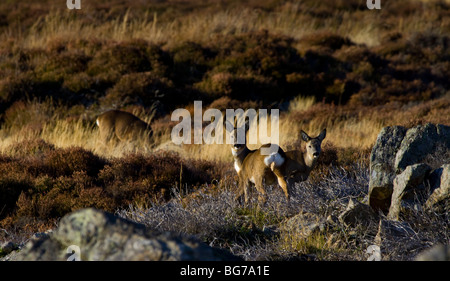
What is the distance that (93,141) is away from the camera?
12.0m

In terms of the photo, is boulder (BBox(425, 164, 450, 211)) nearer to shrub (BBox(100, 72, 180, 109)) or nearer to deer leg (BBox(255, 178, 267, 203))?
deer leg (BBox(255, 178, 267, 203))

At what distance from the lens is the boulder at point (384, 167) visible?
5688 millimetres

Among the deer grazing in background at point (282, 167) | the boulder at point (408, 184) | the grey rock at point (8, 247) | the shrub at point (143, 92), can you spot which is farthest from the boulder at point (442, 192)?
the shrub at point (143, 92)

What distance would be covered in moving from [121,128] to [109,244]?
874 cm

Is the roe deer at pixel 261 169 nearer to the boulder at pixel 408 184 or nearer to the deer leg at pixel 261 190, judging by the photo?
the deer leg at pixel 261 190

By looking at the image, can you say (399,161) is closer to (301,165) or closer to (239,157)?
(301,165)

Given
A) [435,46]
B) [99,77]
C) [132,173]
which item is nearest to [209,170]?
[132,173]

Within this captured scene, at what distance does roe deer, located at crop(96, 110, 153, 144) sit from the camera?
11.8 meters

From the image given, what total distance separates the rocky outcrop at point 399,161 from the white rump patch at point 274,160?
1.24 metres

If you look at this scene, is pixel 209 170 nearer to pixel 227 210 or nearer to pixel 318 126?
pixel 227 210

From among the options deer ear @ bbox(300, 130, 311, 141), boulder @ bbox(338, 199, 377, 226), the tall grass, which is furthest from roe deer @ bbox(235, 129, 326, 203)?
the tall grass
